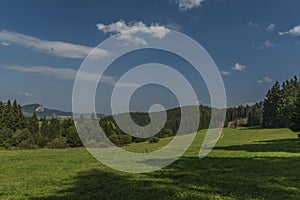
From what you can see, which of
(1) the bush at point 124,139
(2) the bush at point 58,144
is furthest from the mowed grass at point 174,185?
(2) the bush at point 58,144

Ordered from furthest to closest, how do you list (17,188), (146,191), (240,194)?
(17,188) < (146,191) < (240,194)

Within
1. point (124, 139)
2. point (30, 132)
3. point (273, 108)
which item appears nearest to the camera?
point (124, 139)

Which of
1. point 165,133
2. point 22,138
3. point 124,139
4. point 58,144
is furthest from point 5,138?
point 165,133

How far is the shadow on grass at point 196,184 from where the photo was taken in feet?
41.0

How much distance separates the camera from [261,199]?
11.4m

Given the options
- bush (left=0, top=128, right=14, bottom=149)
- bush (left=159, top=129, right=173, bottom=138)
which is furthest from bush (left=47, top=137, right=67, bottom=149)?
bush (left=159, top=129, right=173, bottom=138)

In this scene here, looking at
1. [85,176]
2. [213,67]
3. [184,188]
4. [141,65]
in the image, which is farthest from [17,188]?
[213,67]

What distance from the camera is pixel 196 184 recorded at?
48.0 feet

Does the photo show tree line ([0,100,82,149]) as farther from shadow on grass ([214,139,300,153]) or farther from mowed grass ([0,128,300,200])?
mowed grass ([0,128,300,200])

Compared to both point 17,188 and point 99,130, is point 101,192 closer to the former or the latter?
point 17,188

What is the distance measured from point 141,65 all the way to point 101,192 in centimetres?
1024

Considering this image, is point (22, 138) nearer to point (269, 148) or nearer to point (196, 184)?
point (269, 148)

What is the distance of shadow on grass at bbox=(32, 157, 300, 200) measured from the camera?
12.5 metres

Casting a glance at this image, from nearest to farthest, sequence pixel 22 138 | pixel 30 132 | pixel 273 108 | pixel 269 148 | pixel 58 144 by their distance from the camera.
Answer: pixel 269 148 < pixel 58 144 < pixel 22 138 < pixel 30 132 < pixel 273 108
